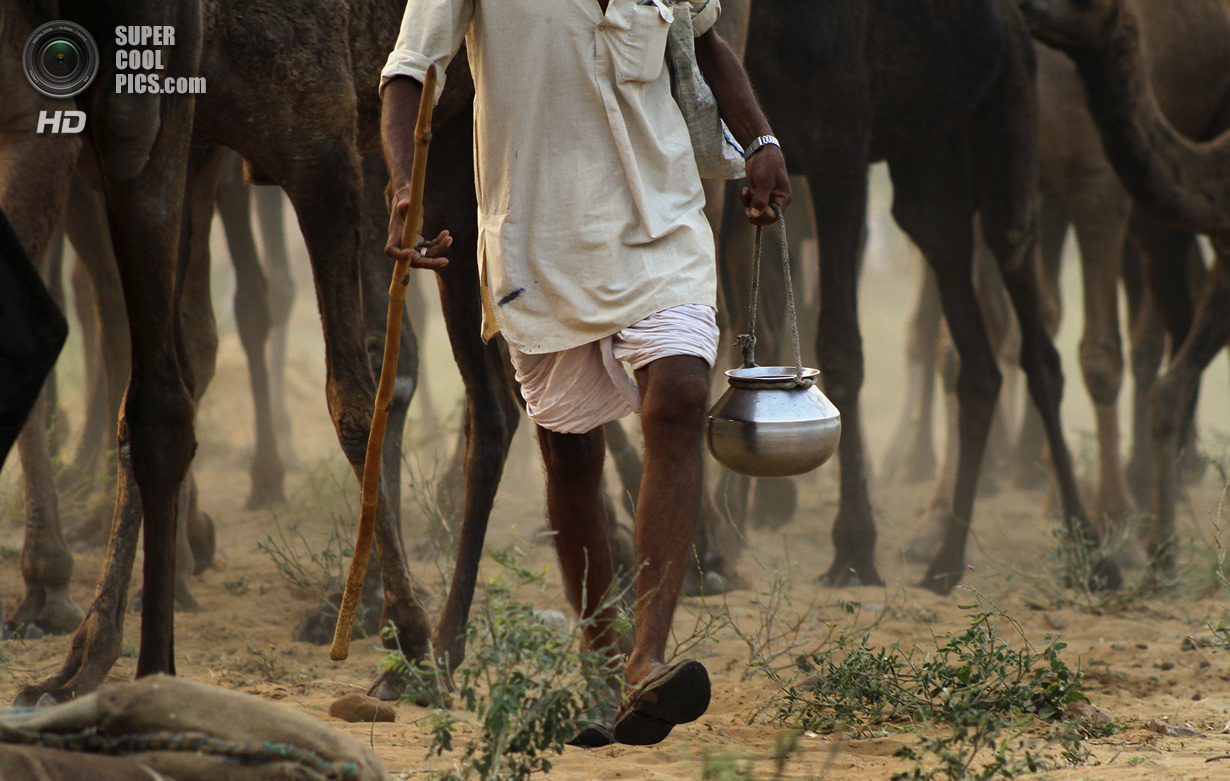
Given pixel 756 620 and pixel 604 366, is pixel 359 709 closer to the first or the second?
pixel 604 366

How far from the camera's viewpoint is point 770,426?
2973 millimetres

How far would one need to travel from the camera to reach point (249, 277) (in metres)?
7.49

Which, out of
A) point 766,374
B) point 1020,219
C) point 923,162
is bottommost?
point 766,374

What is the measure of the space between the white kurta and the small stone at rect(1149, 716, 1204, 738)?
167cm

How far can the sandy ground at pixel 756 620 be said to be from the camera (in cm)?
295

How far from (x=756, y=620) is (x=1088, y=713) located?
6.39ft

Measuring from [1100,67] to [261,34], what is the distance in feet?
14.6

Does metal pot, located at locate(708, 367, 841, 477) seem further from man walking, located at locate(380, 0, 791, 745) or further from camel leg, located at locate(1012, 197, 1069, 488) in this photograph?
camel leg, located at locate(1012, 197, 1069, 488)

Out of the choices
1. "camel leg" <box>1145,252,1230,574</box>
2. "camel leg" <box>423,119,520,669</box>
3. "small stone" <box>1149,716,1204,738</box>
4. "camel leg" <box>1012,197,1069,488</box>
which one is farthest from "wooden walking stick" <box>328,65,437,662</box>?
"camel leg" <box>1012,197,1069,488</box>

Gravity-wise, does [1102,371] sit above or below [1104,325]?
below

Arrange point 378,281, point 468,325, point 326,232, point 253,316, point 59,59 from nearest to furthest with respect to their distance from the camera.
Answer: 1. point 59,59
2. point 326,232
3. point 468,325
4. point 378,281
5. point 253,316

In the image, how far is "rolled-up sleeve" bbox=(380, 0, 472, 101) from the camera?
296 centimetres

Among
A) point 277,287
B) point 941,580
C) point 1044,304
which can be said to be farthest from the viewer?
point 277,287

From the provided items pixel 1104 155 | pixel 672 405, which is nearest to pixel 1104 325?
pixel 1104 155
